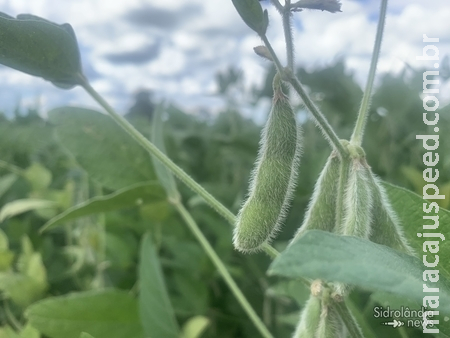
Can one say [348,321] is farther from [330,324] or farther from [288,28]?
[288,28]

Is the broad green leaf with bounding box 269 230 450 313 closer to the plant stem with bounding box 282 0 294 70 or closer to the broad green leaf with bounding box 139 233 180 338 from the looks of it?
the plant stem with bounding box 282 0 294 70

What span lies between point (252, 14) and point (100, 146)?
631mm

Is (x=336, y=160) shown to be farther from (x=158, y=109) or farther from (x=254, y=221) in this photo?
(x=158, y=109)

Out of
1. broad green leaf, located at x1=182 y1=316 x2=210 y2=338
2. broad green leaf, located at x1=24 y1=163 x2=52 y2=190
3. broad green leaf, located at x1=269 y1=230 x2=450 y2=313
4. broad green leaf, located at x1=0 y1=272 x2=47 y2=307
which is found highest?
broad green leaf, located at x1=24 y1=163 x2=52 y2=190

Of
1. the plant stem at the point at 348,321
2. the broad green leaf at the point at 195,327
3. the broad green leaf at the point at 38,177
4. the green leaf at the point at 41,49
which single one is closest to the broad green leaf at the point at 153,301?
the broad green leaf at the point at 195,327

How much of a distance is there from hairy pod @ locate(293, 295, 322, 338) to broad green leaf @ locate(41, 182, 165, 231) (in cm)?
42

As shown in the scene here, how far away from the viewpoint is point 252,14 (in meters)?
0.45

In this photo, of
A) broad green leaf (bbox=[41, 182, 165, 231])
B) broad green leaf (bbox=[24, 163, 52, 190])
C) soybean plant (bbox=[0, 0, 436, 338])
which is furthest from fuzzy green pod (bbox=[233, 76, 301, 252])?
broad green leaf (bbox=[24, 163, 52, 190])

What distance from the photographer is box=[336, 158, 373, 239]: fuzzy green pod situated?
0.47m

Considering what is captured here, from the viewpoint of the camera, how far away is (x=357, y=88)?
179 centimetres

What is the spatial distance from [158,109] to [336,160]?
1.98 ft

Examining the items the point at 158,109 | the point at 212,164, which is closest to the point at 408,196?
the point at 158,109

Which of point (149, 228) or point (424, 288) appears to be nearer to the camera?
point (424, 288)

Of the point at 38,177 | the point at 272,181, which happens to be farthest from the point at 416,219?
the point at 38,177
